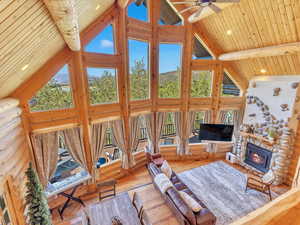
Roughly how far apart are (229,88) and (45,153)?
740 cm

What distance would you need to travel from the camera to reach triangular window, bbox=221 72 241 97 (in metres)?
6.64

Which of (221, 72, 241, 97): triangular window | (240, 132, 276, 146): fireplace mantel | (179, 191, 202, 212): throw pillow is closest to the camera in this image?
(179, 191, 202, 212): throw pillow

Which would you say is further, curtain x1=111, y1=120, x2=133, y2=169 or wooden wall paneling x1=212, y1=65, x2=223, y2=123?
wooden wall paneling x1=212, y1=65, x2=223, y2=123

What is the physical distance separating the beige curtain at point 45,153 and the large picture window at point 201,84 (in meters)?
5.36

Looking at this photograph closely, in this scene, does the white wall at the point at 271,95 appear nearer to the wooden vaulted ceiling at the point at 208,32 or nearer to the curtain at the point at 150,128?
the wooden vaulted ceiling at the point at 208,32

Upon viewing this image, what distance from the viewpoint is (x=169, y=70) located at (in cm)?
596

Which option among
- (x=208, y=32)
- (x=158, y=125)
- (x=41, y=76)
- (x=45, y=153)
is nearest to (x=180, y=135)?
(x=158, y=125)

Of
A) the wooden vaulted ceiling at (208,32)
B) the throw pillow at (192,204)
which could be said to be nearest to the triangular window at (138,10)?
the wooden vaulted ceiling at (208,32)

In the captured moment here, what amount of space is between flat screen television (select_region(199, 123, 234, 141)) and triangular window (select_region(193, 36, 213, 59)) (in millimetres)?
2912

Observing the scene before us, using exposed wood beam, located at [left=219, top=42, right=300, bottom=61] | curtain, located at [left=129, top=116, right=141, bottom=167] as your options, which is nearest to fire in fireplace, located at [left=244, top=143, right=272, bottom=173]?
exposed wood beam, located at [left=219, top=42, right=300, bottom=61]

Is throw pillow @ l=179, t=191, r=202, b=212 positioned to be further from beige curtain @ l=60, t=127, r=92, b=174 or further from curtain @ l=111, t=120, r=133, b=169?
beige curtain @ l=60, t=127, r=92, b=174

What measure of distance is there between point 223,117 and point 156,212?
5004mm

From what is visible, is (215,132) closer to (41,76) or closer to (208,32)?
(208,32)

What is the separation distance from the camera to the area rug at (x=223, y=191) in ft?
13.6
